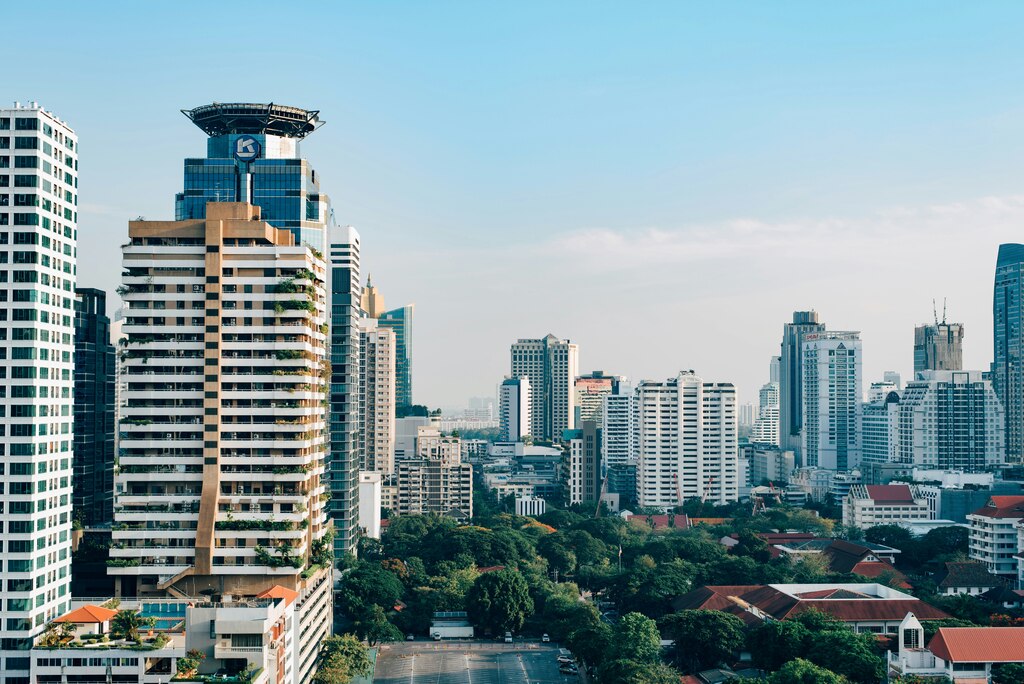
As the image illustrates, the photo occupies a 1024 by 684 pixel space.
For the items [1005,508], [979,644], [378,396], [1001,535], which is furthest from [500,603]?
[378,396]

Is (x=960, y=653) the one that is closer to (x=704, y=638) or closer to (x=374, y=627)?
(x=704, y=638)

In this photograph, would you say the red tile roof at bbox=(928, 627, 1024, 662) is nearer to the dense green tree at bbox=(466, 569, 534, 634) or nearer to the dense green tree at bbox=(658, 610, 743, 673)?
the dense green tree at bbox=(658, 610, 743, 673)

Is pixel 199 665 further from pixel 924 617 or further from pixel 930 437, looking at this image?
pixel 930 437

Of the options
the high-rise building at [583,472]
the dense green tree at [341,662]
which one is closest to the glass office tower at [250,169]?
the dense green tree at [341,662]

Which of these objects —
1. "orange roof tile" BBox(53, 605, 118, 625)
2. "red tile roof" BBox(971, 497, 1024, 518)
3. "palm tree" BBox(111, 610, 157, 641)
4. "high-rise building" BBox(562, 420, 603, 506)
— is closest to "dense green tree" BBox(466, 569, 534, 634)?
"palm tree" BBox(111, 610, 157, 641)

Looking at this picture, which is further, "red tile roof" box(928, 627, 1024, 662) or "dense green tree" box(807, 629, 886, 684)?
"dense green tree" box(807, 629, 886, 684)

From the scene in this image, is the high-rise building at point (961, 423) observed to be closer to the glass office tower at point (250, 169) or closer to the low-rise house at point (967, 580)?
the low-rise house at point (967, 580)
